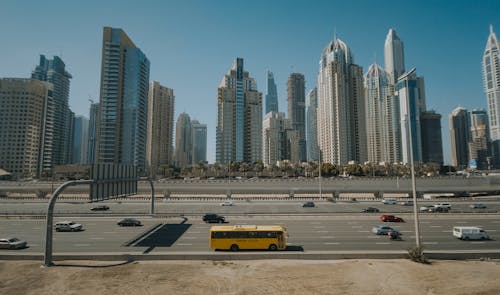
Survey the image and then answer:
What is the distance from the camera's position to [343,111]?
7288 inches

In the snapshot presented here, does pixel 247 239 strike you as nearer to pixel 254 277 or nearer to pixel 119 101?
pixel 254 277

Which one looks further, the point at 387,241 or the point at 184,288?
the point at 387,241

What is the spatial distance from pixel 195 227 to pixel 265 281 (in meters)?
19.8

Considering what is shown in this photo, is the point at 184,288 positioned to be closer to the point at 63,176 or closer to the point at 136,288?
the point at 136,288

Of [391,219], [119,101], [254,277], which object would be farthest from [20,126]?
[391,219]

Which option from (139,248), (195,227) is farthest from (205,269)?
(195,227)

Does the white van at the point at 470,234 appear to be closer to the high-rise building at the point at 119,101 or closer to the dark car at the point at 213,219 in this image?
the dark car at the point at 213,219

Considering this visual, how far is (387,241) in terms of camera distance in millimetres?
29500

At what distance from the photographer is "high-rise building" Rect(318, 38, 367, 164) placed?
185625mm

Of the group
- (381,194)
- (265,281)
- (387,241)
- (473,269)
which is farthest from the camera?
(381,194)

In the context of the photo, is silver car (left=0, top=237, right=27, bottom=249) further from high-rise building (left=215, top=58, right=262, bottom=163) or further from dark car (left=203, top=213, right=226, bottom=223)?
high-rise building (left=215, top=58, right=262, bottom=163)

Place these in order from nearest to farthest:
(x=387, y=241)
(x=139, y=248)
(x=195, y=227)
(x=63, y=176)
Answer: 1. (x=139, y=248)
2. (x=387, y=241)
3. (x=195, y=227)
4. (x=63, y=176)

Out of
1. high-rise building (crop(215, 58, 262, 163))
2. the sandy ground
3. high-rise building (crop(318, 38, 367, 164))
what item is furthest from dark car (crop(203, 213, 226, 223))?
high-rise building (crop(318, 38, 367, 164))

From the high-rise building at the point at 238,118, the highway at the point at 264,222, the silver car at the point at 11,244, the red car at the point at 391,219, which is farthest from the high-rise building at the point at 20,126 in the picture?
the red car at the point at 391,219
